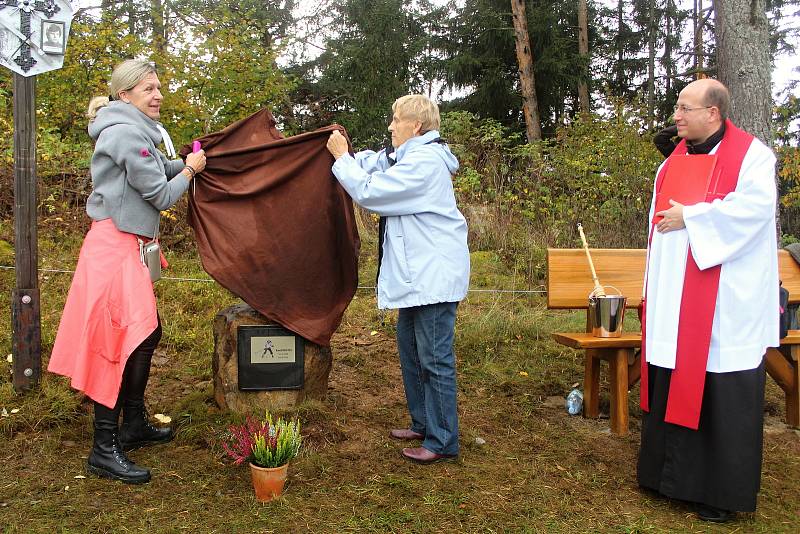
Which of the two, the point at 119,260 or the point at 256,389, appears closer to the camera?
the point at 119,260

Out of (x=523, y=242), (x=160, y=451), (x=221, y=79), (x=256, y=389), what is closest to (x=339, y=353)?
(x=256, y=389)

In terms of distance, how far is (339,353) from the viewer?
6.01 metres

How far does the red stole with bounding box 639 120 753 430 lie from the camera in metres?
3.52

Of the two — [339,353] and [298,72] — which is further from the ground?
[298,72]

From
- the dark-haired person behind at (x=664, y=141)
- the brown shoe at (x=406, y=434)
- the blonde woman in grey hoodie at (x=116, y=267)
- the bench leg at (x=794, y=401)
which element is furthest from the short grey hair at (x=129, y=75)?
the bench leg at (x=794, y=401)

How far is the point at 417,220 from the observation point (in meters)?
3.84

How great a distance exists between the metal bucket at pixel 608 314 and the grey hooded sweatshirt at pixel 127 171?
8.77 ft

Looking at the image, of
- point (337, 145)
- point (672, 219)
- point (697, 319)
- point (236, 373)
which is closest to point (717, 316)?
point (697, 319)

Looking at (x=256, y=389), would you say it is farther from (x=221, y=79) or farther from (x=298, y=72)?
(x=298, y=72)

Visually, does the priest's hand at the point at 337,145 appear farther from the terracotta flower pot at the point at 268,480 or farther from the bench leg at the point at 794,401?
the bench leg at the point at 794,401

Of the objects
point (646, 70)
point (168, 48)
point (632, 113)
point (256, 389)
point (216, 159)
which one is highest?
point (646, 70)

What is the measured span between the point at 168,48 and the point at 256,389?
34.9 ft

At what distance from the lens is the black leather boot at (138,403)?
3859mm

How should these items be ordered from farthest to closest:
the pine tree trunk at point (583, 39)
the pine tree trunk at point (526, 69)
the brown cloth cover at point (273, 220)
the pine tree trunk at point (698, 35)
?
1. the pine tree trunk at point (583, 39)
2. the pine tree trunk at point (698, 35)
3. the pine tree trunk at point (526, 69)
4. the brown cloth cover at point (273, 220)
